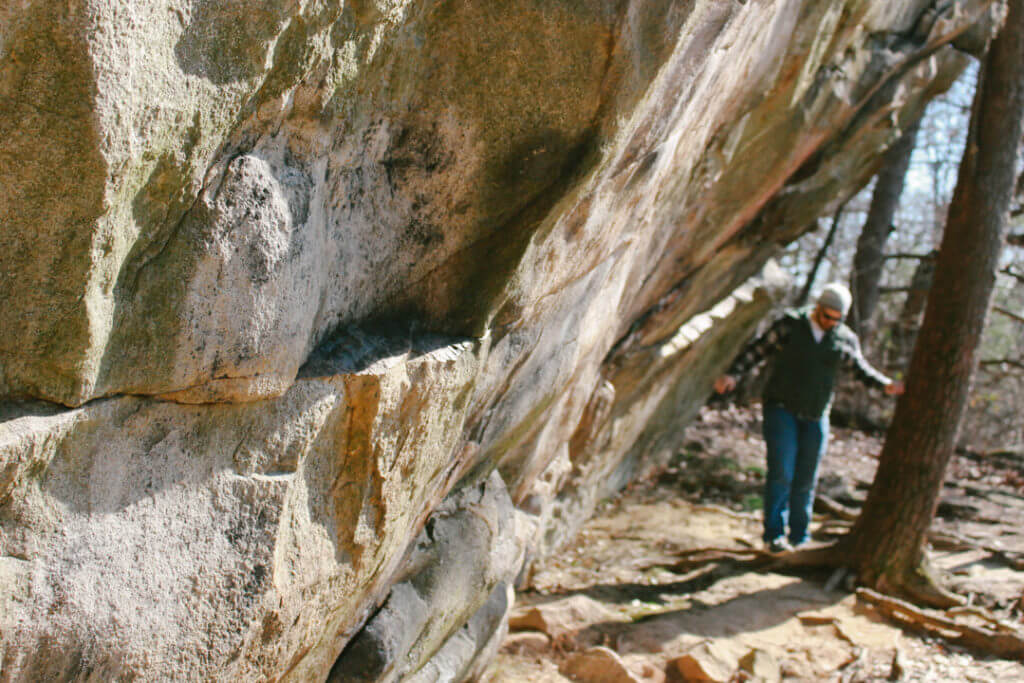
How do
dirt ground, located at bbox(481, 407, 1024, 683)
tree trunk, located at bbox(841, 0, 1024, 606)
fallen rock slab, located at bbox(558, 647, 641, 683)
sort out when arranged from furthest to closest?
tree trunk, located at bbox(841, 0, 1024, 606)
dirt ground, located at bbox(481, 407, 1024, 683)
fallen rock slab, located at bbox(558, 647, 641, 683)

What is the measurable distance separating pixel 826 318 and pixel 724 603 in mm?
2343

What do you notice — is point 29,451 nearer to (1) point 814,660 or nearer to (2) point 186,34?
(2) point 186,34

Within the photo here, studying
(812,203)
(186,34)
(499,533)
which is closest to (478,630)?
(499,533)

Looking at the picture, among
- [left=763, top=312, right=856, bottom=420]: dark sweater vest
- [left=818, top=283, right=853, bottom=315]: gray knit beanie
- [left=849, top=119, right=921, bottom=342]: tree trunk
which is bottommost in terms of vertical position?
[left=763, top=312, right=856, bottom=420]: dark sweater vest

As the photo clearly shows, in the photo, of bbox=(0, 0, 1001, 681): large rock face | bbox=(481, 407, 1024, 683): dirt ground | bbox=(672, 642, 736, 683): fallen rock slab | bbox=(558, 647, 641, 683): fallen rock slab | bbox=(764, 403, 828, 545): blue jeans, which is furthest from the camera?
bbox=(764, 403, 828, 545): blue jeans

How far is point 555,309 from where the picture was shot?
4367 millimetres

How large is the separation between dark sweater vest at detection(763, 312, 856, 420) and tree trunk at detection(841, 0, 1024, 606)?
22.2 inches

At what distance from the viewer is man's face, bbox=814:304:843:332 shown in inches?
258

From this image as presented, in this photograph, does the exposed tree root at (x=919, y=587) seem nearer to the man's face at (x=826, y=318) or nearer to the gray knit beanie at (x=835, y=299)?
the man's face at (x=826, y=318)

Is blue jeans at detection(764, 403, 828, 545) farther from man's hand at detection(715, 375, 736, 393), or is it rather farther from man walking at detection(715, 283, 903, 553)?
man's hand at detection(715, 375, 736, 393)

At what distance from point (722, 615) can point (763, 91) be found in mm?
3899

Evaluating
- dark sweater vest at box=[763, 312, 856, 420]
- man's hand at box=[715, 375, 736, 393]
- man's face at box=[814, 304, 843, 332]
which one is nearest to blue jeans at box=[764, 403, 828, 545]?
dark sweater vest at box=[763, 312, 856, 420]

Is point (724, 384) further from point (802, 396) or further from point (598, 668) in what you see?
point (598, 668)

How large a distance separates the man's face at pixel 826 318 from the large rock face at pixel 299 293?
2267 mm
